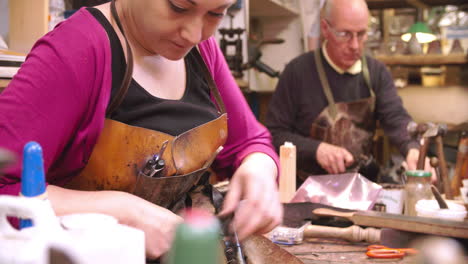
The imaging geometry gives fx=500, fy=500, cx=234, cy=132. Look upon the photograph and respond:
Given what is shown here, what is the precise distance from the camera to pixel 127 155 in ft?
4.31

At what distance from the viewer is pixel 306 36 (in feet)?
15.1

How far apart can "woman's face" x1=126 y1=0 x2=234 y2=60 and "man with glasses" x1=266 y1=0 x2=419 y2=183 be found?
6.68 feet

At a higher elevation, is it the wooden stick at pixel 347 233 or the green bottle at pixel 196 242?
the green bottle at pixel 196 242

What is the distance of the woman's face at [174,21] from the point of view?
1.15 meters

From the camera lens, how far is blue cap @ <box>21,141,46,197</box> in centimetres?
58

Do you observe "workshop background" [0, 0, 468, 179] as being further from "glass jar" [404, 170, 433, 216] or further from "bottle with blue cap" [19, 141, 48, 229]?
"bottle with blue cap" [19, 141, 48, 229]

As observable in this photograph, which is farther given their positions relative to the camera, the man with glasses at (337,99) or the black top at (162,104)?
the man with glasses at (337,99)

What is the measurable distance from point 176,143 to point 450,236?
2.65 feet

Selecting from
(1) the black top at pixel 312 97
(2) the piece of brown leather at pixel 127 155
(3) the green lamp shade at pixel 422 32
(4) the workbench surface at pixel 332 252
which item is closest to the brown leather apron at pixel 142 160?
(2) the piece of brown leather at pixel 127 155

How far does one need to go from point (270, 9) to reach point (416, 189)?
2841 mm

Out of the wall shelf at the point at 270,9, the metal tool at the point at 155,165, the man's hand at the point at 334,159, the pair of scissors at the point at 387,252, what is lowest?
the man's hand at the point at 334,159

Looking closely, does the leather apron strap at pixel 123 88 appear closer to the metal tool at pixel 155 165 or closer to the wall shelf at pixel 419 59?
the metal tool at pixel 155 165

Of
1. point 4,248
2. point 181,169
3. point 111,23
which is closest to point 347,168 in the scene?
point 181,169

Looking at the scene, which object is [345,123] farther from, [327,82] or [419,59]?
[419,59]
